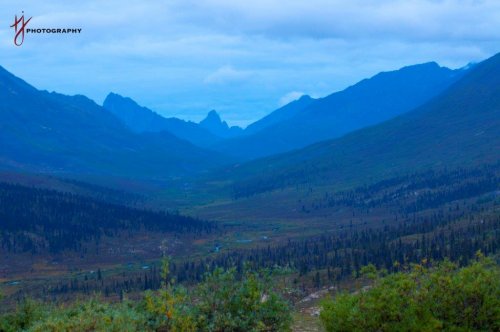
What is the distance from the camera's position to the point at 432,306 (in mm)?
19078

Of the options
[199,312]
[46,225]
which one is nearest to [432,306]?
[199,312]

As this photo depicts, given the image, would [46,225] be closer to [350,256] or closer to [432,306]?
[350,256]

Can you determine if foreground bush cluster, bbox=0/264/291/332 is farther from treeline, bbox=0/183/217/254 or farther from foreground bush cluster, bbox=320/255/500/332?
treeline, bbox=0/183/217/254

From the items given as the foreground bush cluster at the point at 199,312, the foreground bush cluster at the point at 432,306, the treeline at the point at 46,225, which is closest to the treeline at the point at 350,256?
the foreground bush cluster at the point at 199,312

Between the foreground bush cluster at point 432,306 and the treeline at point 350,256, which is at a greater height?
the foreground bush cluster at point 432,306

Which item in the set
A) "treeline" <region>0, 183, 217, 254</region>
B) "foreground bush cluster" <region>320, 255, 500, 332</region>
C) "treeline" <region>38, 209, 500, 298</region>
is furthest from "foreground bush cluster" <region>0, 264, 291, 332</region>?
"treeline" <region>0, 183, 217, 254</region>

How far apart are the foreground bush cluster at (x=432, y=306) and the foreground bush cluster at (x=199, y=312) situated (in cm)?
245

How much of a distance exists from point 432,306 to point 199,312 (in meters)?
8.07

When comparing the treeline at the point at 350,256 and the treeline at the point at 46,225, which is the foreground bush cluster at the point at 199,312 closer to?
the treeline at the point at 350,256

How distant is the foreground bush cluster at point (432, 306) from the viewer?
18719mm

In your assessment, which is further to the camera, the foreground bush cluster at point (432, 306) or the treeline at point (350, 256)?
the treeline at point (350, 256)

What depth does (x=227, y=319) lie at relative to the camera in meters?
19.7

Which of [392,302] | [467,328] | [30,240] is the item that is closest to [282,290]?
[392,302]

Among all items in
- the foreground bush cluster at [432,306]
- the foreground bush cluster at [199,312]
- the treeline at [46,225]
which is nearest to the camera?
the foreground bush cluster at [432,306]
